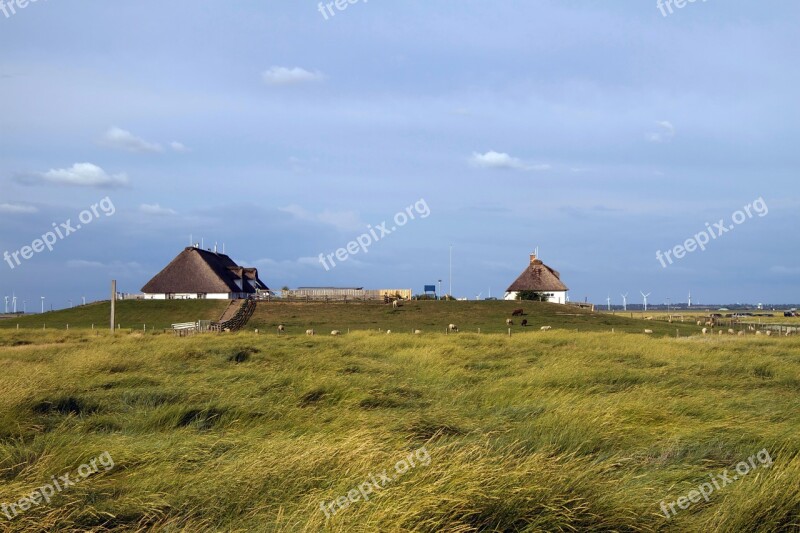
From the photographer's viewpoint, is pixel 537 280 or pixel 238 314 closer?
pixel 238 314

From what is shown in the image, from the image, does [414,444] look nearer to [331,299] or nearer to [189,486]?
[189,486]

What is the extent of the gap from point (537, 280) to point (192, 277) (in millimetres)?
42030

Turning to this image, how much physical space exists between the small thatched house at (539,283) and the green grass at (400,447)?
74432 mm

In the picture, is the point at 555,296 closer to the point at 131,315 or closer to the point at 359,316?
the point at 359,316

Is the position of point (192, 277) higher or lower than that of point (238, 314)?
higher

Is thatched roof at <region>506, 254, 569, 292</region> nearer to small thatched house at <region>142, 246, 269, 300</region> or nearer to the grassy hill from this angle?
the grassy hill

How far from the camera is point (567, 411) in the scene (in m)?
7.98

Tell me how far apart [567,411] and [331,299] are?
208 ft

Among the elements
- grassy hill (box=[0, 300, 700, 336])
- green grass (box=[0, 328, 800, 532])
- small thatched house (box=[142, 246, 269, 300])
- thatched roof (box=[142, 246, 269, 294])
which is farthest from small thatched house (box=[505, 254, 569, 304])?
green grass (box=[0, 328, 800, 532])

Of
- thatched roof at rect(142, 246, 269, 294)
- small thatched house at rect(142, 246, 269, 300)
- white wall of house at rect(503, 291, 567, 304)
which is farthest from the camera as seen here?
white wall of house at rect(503, 291, 567, 304)

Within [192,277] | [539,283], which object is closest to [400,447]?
[192,277]

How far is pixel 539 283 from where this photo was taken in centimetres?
8831

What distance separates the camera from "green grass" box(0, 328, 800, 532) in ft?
15.8

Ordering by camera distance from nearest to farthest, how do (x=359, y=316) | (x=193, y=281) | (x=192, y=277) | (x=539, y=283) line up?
1. (x=359, y=316)
2. (x=193, y=281)
3. (x=192, y=277)
4. (x=539, y=283)
